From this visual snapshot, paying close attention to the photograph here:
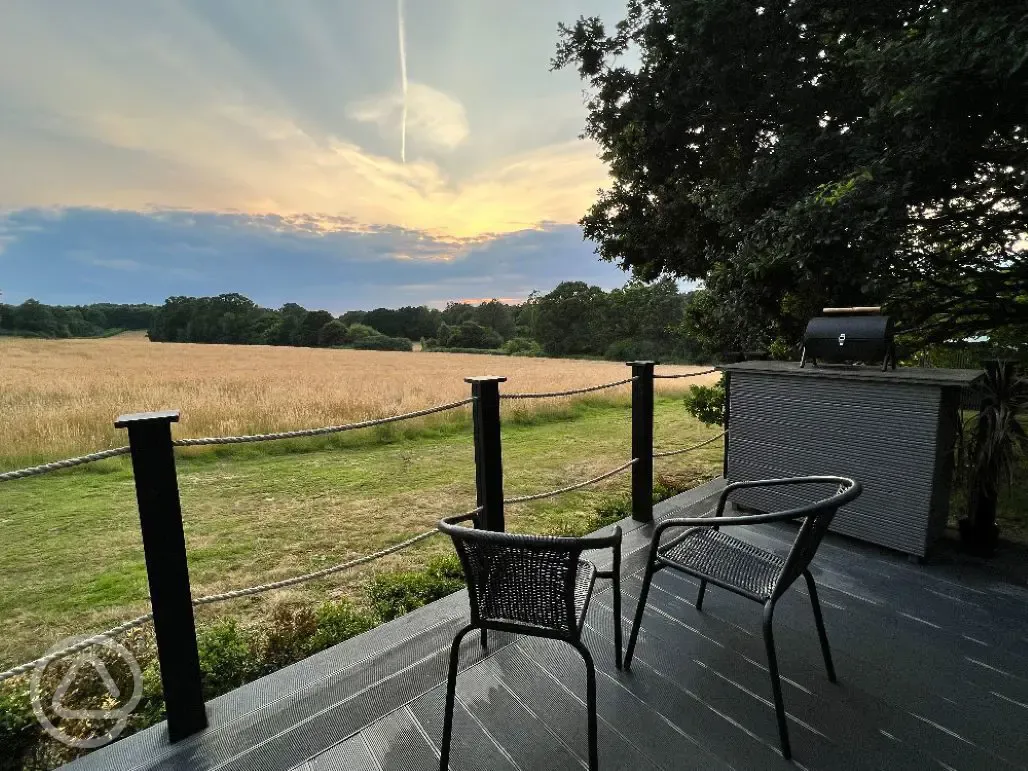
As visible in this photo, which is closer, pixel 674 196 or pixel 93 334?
pixel 674 196

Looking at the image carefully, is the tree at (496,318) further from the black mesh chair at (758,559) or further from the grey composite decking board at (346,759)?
the grey composite decking board at (346,759)

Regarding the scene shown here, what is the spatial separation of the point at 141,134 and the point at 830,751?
29.3 ft

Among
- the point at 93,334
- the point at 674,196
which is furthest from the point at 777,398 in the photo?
the point at 93,334

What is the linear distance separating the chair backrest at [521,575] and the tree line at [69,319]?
3343 centimetres

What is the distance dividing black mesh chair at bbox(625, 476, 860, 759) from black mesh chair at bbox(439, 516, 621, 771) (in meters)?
0.38

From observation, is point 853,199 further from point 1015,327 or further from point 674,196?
point 1015,327

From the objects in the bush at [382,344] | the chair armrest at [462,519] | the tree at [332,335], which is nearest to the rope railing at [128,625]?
the chair armrest at [462,519]

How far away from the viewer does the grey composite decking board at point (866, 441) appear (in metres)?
2.50

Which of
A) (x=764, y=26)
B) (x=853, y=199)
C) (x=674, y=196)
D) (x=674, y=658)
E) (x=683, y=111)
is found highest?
(x=764, y=26)

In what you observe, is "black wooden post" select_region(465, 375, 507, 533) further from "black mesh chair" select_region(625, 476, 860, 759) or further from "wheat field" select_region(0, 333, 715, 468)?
"wheat field" select_region(0, 333, 715, 468)

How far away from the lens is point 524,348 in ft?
132

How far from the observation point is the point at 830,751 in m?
1.41

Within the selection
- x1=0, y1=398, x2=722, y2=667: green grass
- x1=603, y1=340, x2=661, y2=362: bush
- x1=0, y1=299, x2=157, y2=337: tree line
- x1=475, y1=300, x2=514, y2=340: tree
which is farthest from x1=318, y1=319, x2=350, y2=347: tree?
x1=0, y1=398, x2=722, y2=667: green grass

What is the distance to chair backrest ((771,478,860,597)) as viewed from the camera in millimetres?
1323
